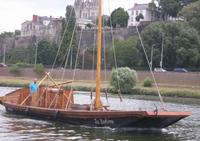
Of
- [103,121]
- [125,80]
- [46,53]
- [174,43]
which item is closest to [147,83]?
[125,80]

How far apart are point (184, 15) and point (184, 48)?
103ft

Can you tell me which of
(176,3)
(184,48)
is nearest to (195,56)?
(184,48)

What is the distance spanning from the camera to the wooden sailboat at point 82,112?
36.5 m

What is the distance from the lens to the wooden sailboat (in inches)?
1436

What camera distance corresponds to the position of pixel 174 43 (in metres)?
132

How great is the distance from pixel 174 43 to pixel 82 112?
3808 inches

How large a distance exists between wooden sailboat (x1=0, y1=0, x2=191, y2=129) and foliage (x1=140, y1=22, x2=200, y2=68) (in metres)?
86.0

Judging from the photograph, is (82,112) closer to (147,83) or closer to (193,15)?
(147,83)

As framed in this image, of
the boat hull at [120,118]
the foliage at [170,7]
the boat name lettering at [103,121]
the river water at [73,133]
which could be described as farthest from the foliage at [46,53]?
the boat name lettering at [103,121]

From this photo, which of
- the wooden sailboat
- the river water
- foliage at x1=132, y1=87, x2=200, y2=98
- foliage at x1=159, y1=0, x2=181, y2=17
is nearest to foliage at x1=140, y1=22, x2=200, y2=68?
foliage at x1=132, y1=87, x2=200, y2=98

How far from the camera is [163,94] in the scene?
320 ft

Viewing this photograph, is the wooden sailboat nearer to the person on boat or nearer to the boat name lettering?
the boat name lettering

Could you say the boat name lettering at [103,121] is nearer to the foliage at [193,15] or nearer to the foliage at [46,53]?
the foliage at [193,15]

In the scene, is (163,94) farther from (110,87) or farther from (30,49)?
(30,49)
